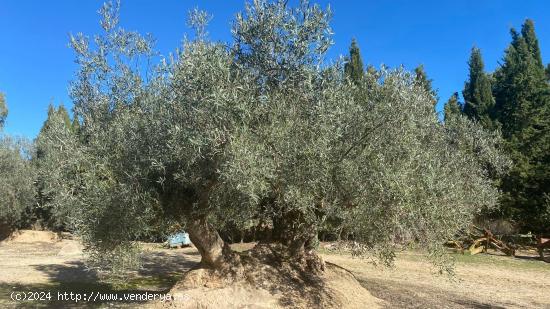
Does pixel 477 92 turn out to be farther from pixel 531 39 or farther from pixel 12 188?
pixel 12 188

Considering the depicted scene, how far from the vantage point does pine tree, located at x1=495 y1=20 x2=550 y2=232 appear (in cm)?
2664

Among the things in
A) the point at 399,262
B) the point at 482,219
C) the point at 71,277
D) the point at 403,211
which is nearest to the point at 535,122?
the point at 482,219

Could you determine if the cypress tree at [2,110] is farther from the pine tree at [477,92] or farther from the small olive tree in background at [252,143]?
the pine tree at [477,92]

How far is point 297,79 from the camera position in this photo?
817cm

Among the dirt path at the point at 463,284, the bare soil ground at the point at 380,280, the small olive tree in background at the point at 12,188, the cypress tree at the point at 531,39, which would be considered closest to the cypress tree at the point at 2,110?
the small olive tree in background at the point at 12,188

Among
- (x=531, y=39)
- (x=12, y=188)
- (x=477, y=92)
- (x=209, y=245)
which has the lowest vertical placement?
(x=209, y=245)

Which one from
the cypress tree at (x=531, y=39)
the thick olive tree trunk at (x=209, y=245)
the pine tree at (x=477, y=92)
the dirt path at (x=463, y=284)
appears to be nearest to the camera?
the thick olive tree trunk at (x=209, y=245)

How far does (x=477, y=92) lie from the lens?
40.5 metres

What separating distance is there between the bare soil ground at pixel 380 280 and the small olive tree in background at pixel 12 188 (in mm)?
6359

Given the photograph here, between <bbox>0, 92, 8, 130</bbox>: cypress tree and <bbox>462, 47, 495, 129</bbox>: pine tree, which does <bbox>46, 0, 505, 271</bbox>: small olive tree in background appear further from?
<bbox>462, 47, 495, 129</bbox>: pine tree

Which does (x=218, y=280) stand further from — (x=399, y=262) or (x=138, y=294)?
(x=399, y=262)

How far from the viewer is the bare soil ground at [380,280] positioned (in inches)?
479

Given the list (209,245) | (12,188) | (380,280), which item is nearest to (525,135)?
(380,280)

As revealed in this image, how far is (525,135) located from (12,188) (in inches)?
1257
